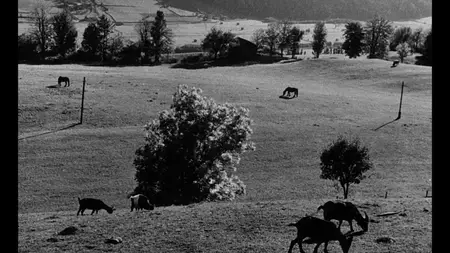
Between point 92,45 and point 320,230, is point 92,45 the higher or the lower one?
the higher one

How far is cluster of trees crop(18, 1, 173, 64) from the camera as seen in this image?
5300 inches

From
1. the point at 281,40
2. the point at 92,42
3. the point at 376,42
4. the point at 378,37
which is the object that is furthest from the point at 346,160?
the point at 378,37

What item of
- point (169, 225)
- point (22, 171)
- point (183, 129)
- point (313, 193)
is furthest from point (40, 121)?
point (169, 225)

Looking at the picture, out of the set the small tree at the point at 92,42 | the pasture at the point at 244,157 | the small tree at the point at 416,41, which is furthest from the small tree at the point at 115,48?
the small tree at the point at 416,41

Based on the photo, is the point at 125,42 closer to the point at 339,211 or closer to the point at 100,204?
the point at 100,204

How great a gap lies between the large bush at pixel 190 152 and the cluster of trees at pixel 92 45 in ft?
317

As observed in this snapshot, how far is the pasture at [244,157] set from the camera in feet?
57.7

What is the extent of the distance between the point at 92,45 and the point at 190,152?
108304mm

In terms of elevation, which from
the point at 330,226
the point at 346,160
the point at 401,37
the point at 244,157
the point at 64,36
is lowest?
the point at 244,157

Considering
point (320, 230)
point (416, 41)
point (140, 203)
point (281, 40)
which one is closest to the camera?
point (320, 230)

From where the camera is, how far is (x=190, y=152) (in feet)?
123

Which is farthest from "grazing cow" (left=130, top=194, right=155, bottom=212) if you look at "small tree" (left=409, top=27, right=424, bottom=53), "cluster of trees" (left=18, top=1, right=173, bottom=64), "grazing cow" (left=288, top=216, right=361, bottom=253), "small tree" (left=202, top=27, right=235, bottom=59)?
"small tree" (left=409, top=27, right=424, bottom=53)

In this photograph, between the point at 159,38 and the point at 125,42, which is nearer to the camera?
the point at 159,38

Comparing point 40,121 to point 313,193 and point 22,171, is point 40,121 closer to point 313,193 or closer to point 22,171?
point 22,171
